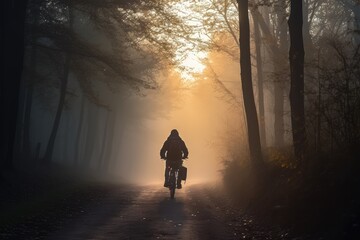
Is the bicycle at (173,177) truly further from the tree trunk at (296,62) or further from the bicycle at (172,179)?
the tree trunk at (296,62)

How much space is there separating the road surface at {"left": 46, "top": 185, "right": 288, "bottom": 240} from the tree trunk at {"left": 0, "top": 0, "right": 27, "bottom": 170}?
12.8 ft

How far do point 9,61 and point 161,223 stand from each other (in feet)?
27.4

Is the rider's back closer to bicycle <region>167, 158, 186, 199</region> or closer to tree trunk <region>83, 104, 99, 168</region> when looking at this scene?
bicycle <region>167, 158, 186, 199</region>

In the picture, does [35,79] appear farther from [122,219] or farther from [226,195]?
[122,219]

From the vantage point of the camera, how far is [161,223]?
1144 centimetres

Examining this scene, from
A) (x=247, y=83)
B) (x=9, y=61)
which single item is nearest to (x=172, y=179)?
(x=247, y=83)

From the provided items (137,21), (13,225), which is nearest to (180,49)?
(137,21)

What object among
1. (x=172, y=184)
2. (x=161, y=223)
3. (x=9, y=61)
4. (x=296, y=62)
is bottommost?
(x=161, y=223)

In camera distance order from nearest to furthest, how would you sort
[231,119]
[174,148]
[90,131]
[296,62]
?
[296,62] < [174,148] < [231,119] < [90,131]

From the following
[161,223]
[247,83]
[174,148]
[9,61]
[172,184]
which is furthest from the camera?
[174,148]

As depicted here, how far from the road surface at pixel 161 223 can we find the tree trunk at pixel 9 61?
12.8ft

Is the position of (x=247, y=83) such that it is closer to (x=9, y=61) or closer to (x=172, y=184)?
(x=172, y=184)

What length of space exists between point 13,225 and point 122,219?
7.52ft

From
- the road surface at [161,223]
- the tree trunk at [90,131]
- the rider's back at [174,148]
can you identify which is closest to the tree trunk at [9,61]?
the road surface at [161,223]
